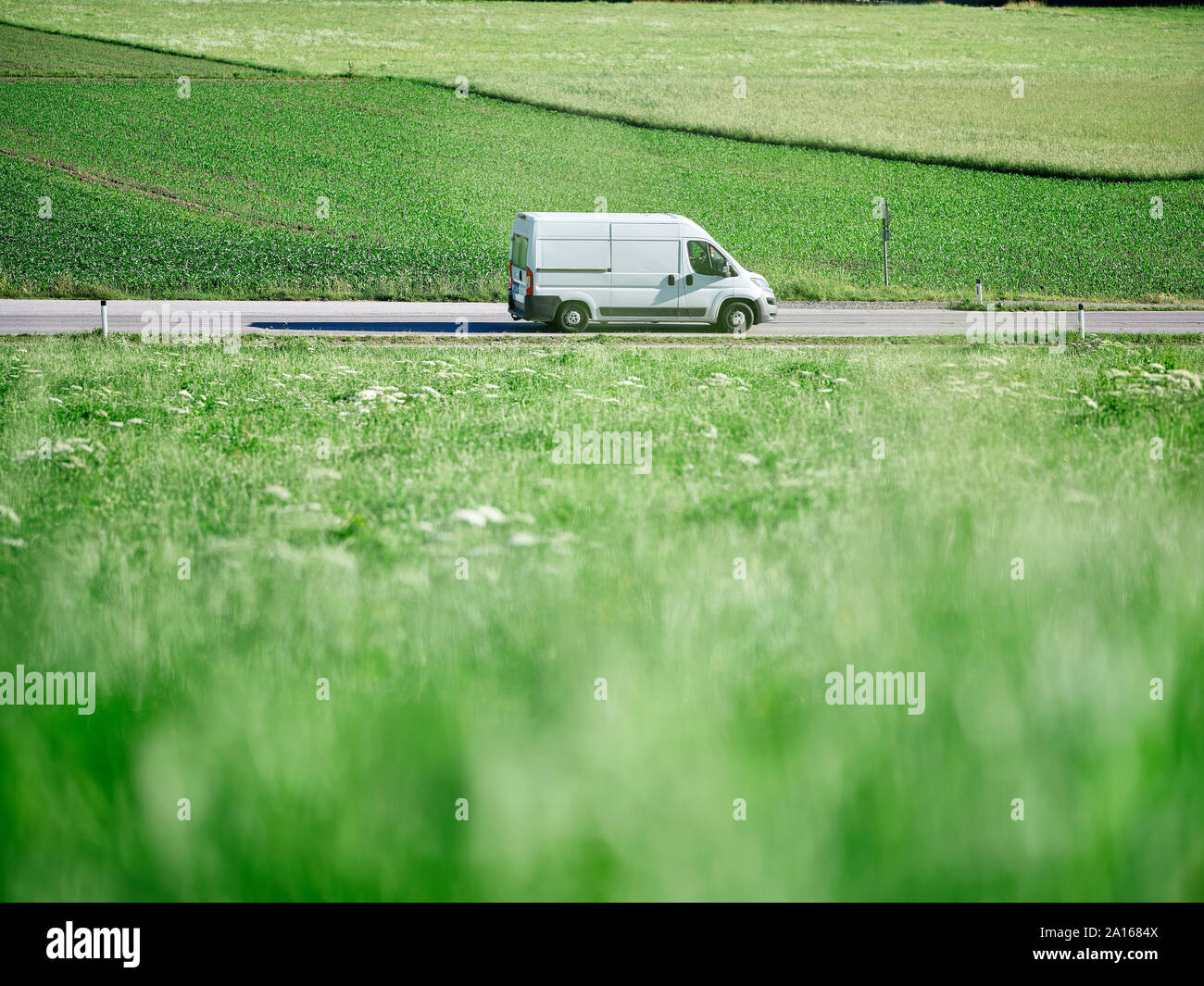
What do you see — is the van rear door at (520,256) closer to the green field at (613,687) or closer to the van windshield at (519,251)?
the van windshield at (519,251)

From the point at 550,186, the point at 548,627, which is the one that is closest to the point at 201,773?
the point at 548,627

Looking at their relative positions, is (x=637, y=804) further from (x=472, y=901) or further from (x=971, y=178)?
(x=971, y=178)

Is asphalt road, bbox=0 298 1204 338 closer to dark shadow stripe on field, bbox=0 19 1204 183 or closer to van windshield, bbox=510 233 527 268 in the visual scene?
van windshield, bbox=510 233 527 268

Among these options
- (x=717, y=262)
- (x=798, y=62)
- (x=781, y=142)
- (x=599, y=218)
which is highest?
(x=798, y=62)

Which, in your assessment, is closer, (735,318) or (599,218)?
(599,218)

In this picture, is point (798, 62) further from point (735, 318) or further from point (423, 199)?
point (735, 318)

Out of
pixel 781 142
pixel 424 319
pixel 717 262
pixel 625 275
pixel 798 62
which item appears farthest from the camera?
pixel 798 62

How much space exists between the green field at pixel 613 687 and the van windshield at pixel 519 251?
14932mm

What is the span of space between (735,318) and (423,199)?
72.3ft

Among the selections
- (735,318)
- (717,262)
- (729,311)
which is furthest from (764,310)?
(717,262)

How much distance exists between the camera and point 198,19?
6488 cm

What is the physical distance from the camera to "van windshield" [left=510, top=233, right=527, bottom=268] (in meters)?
21.6

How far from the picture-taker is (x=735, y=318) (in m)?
22.0

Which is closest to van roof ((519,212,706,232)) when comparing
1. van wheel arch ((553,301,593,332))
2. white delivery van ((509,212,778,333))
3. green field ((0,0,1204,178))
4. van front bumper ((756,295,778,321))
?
white delivery van ((509,212,778,333))
